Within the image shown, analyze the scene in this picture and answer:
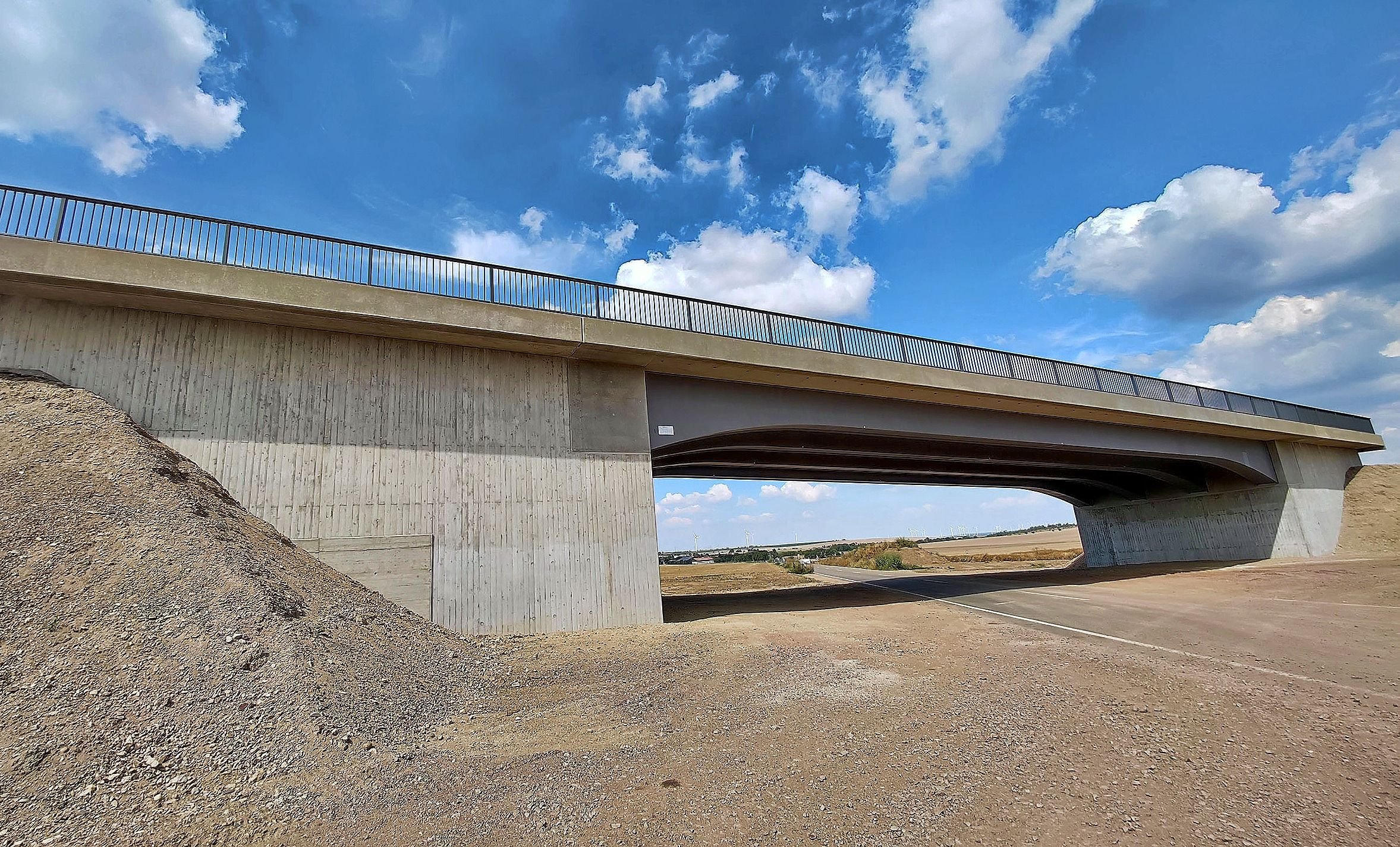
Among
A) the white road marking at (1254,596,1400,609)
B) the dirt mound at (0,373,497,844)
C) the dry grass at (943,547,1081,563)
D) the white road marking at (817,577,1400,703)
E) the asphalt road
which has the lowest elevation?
the dry grass at (943,547,1081,563)

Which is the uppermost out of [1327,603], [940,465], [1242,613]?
[940,465]

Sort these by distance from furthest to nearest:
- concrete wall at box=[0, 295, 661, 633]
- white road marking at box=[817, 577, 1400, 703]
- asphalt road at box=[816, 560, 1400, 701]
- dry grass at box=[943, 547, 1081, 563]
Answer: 1. dry grass at box=[943, 547, 1081, 563]
2. concrete wall at box=[0, 295, 661, 633]
3. asphalt road at box=[816, 560, 1400, 701]
4. white road marking at box=[817, 577, 1400, 703]

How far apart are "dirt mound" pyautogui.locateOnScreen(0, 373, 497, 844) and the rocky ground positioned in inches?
1.2

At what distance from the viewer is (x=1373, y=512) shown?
100 feet

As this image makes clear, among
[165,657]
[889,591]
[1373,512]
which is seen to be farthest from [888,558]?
[165,657]

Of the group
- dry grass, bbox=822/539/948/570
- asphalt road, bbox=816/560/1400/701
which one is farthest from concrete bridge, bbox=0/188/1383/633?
dry grass, bbox=822/539/948/570

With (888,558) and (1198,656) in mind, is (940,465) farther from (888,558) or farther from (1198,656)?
(1198,656)

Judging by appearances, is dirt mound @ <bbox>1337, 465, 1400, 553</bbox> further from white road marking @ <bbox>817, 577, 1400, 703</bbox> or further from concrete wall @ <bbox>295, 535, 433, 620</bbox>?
concrete wall @ <bbox>295, 535, 433, 620</bbox>

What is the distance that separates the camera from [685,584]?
37906mm

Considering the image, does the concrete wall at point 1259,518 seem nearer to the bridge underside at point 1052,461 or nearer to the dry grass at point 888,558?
the bridge underside at point 1052,461

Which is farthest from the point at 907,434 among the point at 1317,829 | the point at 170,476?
the point at 170,476

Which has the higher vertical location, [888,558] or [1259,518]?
[1259,518]

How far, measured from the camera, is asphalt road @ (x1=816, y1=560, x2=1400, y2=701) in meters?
8.24

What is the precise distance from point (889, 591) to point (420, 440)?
1896 cm
